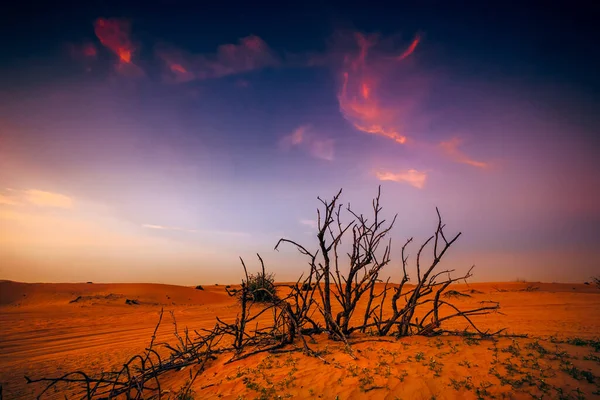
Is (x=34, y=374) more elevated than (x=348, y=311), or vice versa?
(x=348, y=311)

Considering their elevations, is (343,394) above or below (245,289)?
below

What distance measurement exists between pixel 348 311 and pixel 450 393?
2639 mm

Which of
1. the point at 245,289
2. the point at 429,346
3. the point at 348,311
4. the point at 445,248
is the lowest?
the point at 429,346

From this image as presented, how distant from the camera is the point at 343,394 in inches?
158

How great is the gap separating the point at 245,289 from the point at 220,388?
5.85ft

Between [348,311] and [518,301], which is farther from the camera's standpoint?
[518,301]

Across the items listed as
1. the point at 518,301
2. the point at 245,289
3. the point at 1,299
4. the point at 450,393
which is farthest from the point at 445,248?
the point at 1,299

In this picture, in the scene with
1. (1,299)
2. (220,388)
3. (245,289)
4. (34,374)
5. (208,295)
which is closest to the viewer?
(220,388)

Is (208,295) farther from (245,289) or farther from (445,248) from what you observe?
(445,248)

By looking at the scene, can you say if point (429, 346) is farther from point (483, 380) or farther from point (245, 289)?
point (245, 289)

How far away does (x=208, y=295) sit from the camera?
27.2 metres

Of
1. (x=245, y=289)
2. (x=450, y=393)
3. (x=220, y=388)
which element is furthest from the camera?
(x=245, y=289)

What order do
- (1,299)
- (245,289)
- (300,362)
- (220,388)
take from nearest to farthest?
(220,388)
(300,362)
(245,289)
(1,299)

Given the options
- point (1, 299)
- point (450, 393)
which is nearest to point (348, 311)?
point (450, 393)
